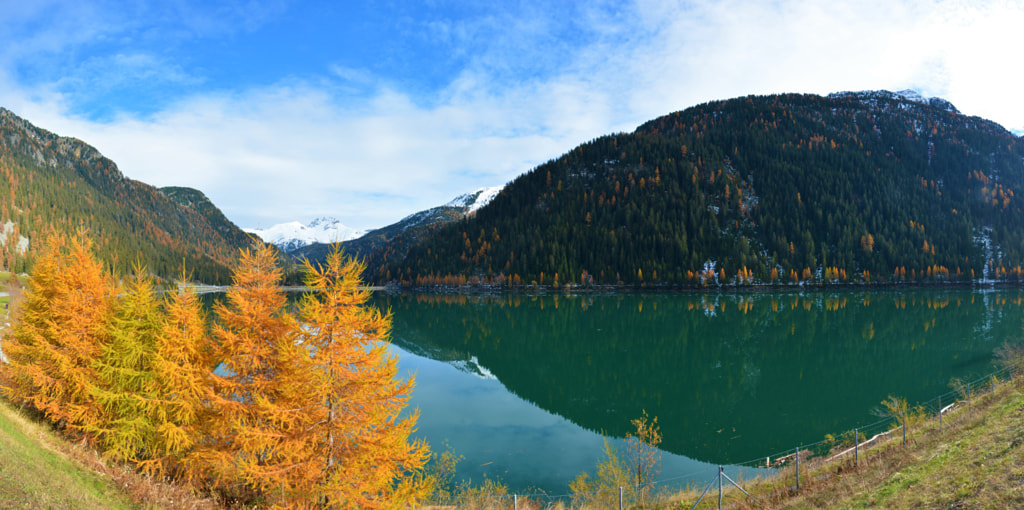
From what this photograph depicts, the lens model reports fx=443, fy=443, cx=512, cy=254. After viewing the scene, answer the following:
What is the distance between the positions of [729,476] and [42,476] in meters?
31.3

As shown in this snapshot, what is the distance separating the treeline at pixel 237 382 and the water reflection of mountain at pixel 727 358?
25.3 m

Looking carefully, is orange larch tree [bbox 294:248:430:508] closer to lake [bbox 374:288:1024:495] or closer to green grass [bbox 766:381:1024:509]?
lake [bbox 374:288:1024:495]

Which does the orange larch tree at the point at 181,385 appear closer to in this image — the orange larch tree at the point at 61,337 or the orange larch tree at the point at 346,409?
the orange larch tree at the point at 61,337

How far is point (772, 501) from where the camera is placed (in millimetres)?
18391

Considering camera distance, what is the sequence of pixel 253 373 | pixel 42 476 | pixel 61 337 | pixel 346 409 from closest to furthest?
pixel 42 476, pixel 346 409, pixel 253 373, pixel 61 337

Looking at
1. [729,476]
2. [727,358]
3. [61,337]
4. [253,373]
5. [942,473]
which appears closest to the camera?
[942,473]

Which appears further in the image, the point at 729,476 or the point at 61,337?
the point at 729,476

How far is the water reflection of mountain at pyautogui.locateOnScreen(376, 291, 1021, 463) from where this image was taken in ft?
124

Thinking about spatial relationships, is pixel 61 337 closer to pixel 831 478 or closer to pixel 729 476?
pixel 831 478

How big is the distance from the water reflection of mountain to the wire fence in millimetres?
2119

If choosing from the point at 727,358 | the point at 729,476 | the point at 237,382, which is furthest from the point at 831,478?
the point at 727,358

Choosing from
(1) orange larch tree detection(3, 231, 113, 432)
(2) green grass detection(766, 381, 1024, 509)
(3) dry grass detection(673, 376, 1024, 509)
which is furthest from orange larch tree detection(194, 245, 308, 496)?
(2) green grass detection(766, 381, 1024, 509)

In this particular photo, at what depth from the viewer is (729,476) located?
27.3 metres

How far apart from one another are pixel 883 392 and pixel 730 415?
1770 centimetres
